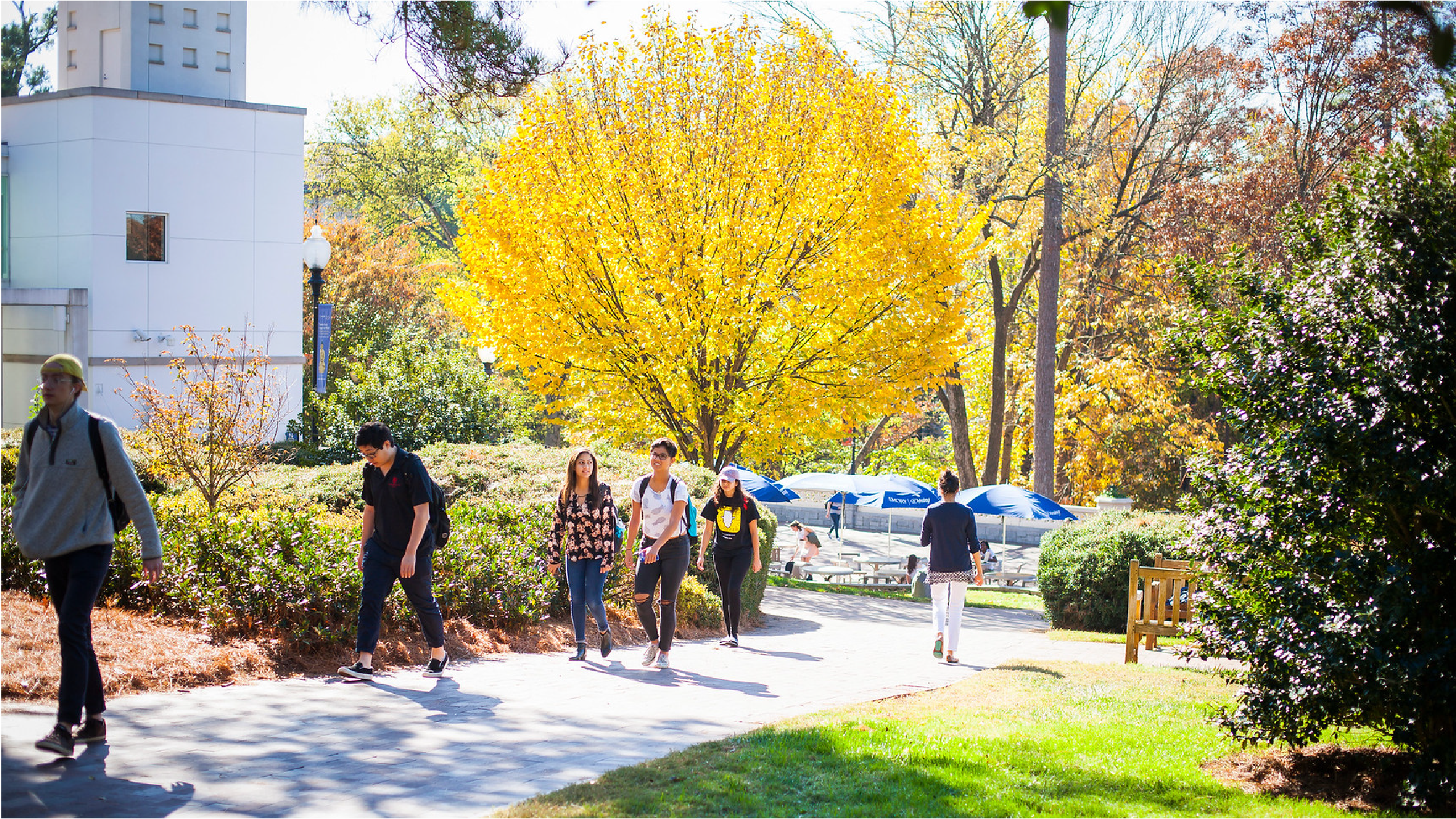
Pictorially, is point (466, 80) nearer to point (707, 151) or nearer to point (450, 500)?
point (450, 500)

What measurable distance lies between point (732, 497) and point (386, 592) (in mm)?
3382

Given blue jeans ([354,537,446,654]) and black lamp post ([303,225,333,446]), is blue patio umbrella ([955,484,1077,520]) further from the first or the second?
blue jeans ([354,537,446,654])

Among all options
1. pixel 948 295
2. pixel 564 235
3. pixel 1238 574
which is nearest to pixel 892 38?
pixel 948 295

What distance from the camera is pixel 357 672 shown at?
7.69 m

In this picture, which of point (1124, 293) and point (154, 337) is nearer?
point (154, 337)

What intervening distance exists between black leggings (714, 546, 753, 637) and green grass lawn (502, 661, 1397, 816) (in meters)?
2.68

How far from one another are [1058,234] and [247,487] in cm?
1504

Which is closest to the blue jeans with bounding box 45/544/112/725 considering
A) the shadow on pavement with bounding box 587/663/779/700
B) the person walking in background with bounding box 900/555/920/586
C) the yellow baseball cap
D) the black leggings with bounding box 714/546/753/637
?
the yellow baseball cap

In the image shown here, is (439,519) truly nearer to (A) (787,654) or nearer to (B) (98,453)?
(B) (98,453)

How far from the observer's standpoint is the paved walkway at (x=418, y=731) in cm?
509

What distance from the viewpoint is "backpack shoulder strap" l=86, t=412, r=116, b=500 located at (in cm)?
569

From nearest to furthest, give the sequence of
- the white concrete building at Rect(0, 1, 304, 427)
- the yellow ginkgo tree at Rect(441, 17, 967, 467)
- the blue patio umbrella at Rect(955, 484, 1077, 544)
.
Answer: the yellow ginkgo tree at Rect(441, 17, 967, 467) < the blue patio umbrella at Rect(955, 484, 1077, 544) < the white concrete building at Rect(0, 1, 304, 427)

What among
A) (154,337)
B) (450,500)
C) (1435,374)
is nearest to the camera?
(1435,374)

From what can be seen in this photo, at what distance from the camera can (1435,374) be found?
5660 millimetres
